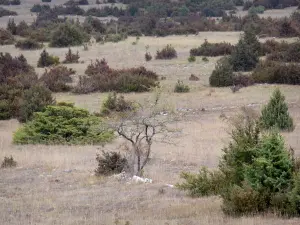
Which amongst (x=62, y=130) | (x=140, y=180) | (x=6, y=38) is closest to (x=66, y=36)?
(x=6, y=38)

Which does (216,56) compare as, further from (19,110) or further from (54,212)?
(54,212)

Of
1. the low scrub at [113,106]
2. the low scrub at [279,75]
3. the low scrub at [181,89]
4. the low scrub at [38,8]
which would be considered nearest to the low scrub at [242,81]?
the low scrub at [279,75]

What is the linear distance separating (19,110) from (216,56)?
16151 millimetres

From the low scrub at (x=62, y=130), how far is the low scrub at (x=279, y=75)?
11.2 meters

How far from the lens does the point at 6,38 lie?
141 ft

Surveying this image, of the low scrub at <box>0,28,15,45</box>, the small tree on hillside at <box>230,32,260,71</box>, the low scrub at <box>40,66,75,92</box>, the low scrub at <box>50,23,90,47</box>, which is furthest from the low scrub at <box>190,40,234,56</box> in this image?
the low scrub at <box>0,28,15,45</box>

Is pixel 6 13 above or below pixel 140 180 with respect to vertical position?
above

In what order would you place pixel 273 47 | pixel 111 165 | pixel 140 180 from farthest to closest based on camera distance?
pixel 273 47, pixel 111 165, pixel 140 180

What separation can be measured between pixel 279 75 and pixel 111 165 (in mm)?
15939

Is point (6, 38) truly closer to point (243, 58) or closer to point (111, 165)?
point (243, 58)

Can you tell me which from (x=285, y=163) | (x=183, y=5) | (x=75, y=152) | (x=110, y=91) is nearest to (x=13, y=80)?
(x=110, y=91)

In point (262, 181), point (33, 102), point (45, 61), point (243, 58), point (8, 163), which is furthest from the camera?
point (45, 61)

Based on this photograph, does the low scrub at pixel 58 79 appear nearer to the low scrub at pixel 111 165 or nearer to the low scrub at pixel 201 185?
the low scrub at pixel 111 165

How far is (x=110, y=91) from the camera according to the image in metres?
26.2
